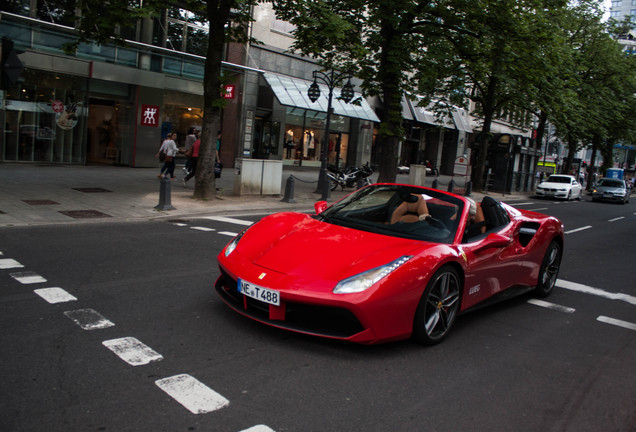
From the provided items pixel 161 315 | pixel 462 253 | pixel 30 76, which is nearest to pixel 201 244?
pixel 161 315

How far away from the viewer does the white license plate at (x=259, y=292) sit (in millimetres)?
4129

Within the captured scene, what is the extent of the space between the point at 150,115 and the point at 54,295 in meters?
18.7

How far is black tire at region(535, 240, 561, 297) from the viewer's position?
21.7 ft

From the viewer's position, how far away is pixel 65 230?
880 centimetres

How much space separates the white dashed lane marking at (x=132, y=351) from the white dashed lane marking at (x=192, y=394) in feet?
1.16

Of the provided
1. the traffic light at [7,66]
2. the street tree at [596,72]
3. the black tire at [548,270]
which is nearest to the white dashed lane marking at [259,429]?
the black tire at [548,270]

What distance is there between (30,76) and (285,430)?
19.8 m

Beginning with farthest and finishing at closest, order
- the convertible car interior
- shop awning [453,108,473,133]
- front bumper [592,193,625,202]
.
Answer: shop awning [453,108,473,133] → front bumper [592,193,625,202] → the convertible car interior

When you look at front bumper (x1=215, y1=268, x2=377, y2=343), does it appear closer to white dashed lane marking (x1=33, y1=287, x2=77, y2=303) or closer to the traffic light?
white dashed lane marking (x1=33, y1=287, x2=77, y2=303)

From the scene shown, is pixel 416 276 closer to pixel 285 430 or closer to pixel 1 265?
pixel 285 430

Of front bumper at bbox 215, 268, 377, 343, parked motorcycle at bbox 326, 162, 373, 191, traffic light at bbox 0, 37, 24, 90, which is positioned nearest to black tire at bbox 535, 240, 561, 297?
front bumper at bbox 215, 268, 377, 343

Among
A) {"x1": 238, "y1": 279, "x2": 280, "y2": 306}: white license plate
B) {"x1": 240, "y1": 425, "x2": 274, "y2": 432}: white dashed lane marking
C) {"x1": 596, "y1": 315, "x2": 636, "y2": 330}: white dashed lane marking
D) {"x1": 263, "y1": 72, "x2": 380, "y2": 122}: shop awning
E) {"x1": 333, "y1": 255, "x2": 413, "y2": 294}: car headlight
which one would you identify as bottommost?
{"x1": 240, "y1": 425, "x2": 274, "y2": 432}: white dashed lane marking

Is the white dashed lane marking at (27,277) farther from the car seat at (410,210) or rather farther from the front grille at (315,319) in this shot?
the car seat at (410,210)

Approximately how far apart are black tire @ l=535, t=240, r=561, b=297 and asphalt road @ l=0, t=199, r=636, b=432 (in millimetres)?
240
